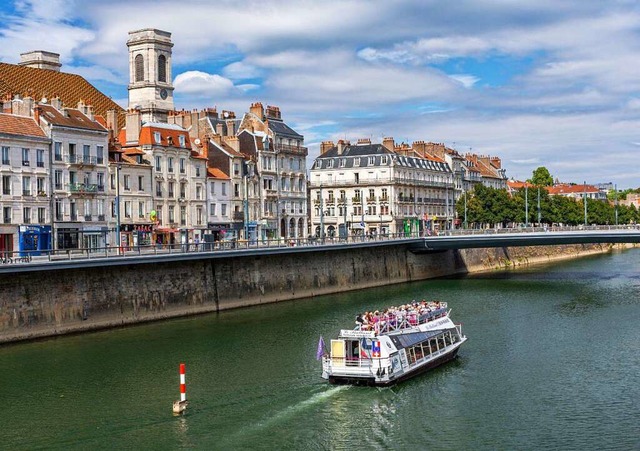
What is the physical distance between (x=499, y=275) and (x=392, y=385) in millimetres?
63310

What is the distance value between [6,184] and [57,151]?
18.4 feet

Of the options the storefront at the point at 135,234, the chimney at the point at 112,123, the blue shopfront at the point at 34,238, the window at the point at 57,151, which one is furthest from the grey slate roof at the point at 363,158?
the blue shopfront at the point at 34,238

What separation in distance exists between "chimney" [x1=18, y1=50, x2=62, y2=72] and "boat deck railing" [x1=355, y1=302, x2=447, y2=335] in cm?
6931

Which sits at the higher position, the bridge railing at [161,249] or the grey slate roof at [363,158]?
the grey slate roof at [363,158]

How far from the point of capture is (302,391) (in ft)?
124

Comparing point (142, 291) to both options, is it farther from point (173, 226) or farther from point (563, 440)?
point (563, 440)

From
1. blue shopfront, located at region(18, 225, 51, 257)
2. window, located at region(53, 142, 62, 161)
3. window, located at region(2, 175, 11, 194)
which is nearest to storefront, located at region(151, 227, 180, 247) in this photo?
blue shopfront, located at region(18, 225, 51, 257)

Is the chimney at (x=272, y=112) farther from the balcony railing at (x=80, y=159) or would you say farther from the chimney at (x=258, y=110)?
the balcony railing at (x=80, y=159)

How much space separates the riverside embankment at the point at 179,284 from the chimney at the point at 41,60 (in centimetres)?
4481

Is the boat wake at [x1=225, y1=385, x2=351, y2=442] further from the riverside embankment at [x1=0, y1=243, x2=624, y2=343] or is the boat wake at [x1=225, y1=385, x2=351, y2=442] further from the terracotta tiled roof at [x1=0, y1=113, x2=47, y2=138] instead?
the terracotta tiled roof at [x1=0, y1=113, x2=47, y2=138]

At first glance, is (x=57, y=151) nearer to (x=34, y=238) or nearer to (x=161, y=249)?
(x=34, y=238)

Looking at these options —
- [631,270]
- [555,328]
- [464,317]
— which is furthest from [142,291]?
[631,270]

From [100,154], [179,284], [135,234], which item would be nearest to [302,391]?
[179,284]

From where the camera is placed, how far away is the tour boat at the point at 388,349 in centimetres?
3900
